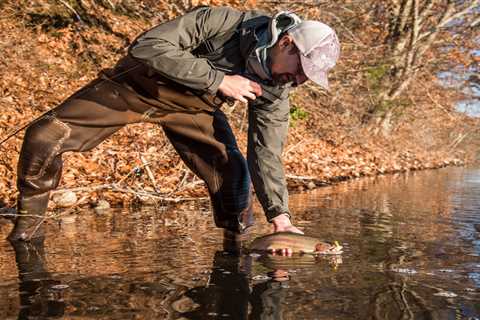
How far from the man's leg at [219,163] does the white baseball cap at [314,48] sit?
985mm

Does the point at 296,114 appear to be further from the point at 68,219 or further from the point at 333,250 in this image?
the point at 333,250

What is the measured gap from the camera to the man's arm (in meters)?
3.94

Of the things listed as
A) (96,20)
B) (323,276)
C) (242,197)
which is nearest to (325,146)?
(96,20)

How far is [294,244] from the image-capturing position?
12.0 feet

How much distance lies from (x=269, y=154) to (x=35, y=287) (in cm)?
179

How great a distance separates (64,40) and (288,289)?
32.5 feet

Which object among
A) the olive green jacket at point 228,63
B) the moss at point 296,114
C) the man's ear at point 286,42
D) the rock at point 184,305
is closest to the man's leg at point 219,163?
the olive green jacket at point 228,63

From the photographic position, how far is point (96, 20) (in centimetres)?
1241

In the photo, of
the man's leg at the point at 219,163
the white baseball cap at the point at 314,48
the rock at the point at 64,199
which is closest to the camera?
the white baseball cap at the point at 314,48

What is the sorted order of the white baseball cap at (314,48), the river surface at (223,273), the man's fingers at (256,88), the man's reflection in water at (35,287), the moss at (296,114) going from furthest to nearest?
1. the moss at (296,114)
2. the man's fingers at (256,88)
3. the white baseball cap at (314,48)
4. the river surface at (223,273)
5. the man's reflection in water at (35,287)

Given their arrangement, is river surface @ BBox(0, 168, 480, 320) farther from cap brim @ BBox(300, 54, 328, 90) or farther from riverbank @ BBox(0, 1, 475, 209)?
riverbank @ BBox(0, 1, 475, 209)

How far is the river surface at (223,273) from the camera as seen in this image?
8.46 feet

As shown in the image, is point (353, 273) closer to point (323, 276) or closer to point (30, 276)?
point (323, 276)

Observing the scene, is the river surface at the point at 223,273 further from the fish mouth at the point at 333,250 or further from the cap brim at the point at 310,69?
the cap brim at the point at 310,69
